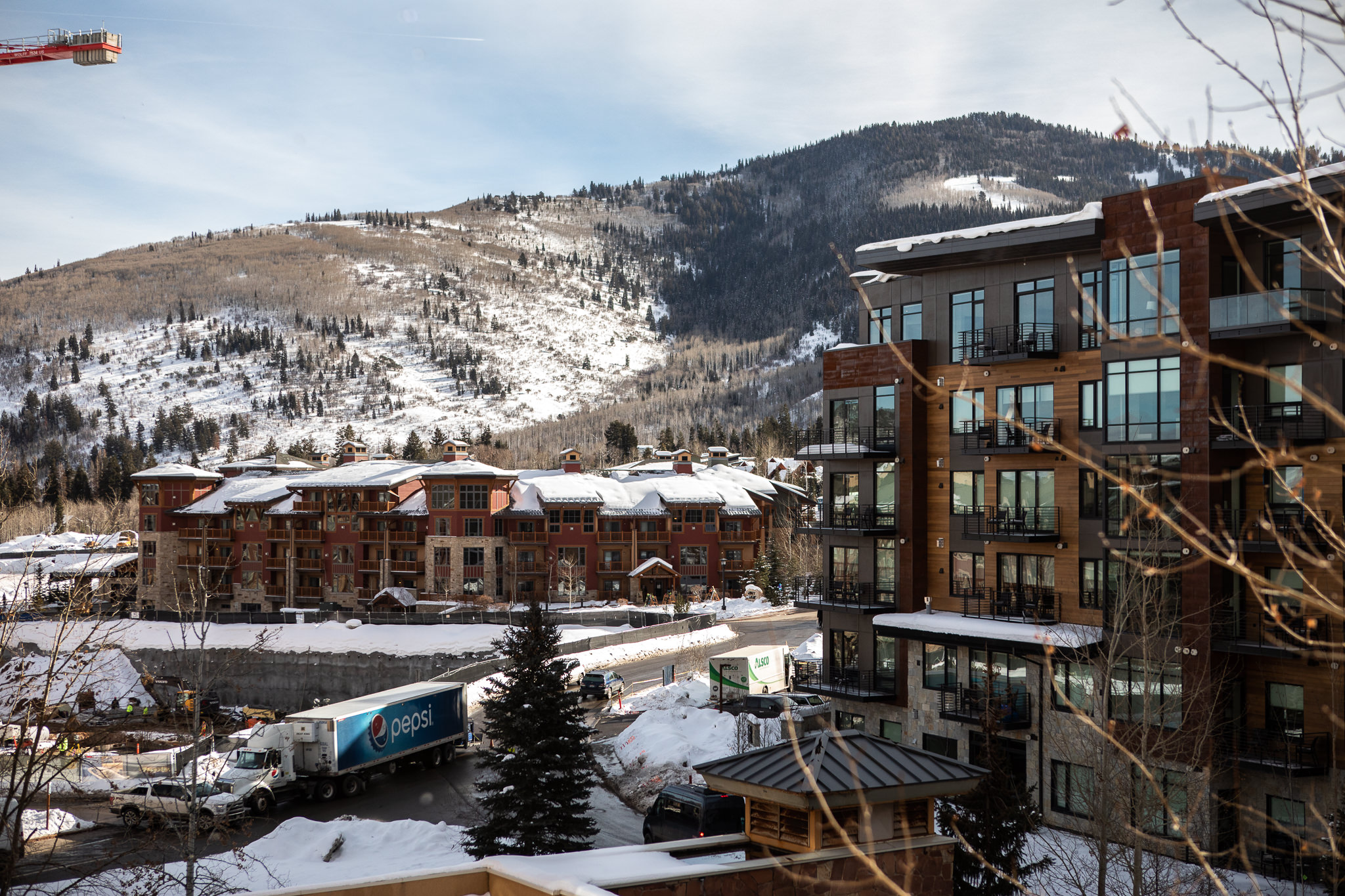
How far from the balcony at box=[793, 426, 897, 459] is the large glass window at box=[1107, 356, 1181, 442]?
7682 mm

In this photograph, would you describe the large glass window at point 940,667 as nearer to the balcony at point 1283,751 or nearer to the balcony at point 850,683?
the balcony at point 850,683

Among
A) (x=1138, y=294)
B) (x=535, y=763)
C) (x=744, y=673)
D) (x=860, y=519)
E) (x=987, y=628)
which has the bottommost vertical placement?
(x=744, y=673)

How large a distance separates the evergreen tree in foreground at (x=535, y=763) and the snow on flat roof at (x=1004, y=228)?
16.2m

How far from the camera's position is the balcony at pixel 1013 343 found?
29.2 metres

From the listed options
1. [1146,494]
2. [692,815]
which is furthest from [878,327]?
[692,815]

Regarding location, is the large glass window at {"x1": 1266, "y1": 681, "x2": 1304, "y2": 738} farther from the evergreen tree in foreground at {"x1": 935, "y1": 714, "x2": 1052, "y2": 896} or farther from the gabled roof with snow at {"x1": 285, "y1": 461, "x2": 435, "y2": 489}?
the gabled roof with snow at {"x1": 285, "y1": 461, "x2": 435, "y2": 489}

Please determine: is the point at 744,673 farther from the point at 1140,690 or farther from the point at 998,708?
the point at 1140,690

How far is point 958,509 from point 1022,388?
181 inches

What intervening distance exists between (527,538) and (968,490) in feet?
147

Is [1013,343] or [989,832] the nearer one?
[989,832]

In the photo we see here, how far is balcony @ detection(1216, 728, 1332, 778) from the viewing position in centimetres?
2284

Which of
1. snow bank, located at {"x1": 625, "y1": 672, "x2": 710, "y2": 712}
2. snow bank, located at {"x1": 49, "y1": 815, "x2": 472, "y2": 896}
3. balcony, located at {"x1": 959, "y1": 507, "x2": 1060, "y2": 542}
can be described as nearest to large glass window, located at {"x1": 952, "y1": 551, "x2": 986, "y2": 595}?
balcony, located at {"x1": 959, "y1": 507, "x2": 1060, "y2": 542}

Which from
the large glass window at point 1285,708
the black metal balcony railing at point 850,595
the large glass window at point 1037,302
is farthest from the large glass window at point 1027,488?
the large glass window at point 1285,708

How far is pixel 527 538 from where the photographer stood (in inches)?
2813
